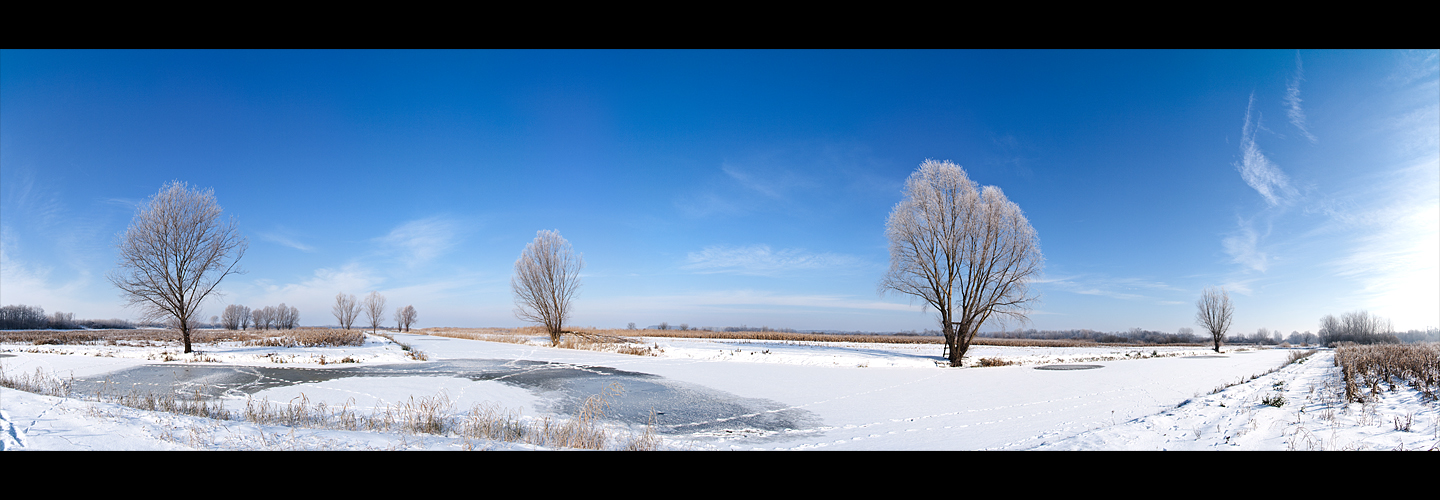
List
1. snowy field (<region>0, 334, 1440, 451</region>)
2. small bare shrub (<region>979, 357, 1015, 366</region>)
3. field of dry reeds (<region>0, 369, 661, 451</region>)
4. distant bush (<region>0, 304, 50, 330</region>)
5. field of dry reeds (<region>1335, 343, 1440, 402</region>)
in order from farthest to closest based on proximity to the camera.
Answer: distant bush (<region>0, 304, 50, 330</region>), small bare shrub (<region>979, 357, 1015, 366</region>), field of dry reeds (<region>1335, 343, 1440, 402</region>), field of dry reeds (<region>0, 369, 661, 451</region>), snowy field (<region>0, 334, 1440, 451</region>)

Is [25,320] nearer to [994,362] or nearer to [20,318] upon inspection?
[20,318]

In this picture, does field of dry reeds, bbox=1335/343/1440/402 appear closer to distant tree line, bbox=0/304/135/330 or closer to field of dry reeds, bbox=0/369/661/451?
field of dry reeds, bbox=0/369/661/451

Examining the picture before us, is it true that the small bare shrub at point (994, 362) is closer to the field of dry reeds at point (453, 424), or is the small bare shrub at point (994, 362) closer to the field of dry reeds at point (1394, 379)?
the field of dry reeds at point (1394, 379)

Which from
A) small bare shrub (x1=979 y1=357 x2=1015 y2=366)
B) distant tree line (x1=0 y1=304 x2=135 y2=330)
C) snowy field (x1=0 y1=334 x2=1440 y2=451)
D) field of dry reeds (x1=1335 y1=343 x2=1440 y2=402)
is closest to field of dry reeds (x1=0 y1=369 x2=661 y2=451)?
snowy field (x1=0 y1=334 x2=1440 y2=451)

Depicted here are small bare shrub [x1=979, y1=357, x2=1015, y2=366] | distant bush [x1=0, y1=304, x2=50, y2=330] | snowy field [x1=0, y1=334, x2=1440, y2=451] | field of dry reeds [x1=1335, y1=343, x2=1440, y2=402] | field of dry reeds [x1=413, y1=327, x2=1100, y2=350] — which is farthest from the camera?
distant bush [x1=0, y1=304, x2=50, y2=330]

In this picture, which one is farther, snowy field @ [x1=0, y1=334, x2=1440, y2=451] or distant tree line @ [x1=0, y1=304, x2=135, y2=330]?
distant tree line @ [x1=0, y1=304, x2=135, y2=330]

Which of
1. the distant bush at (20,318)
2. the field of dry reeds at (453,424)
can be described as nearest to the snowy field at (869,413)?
the field of dry reeds at (453,424)

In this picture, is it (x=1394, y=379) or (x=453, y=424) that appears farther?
(x=1394, y=379)

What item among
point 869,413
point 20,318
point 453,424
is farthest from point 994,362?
point 20,318

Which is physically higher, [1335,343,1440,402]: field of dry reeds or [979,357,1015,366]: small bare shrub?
[1335,343,1440,402]: field of dry reeds

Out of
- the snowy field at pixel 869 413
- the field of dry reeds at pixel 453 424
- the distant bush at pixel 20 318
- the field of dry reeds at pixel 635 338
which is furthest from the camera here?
the distant bush at pixel 20 318
